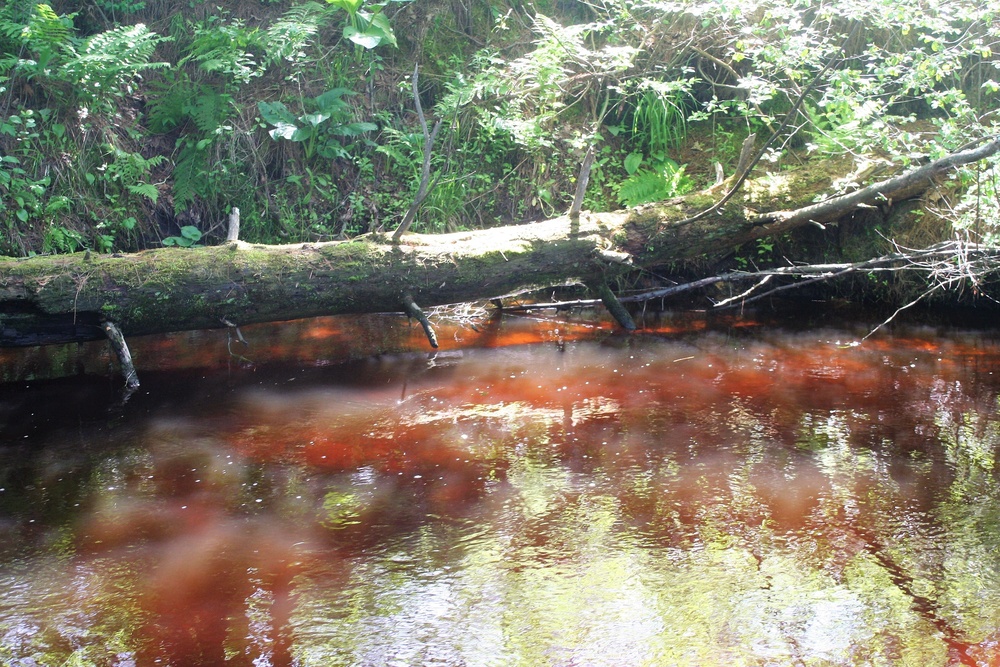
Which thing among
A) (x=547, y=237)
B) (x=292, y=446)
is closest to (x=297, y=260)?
(x=292, y=446)

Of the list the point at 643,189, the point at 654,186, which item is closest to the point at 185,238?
the point at 643,189

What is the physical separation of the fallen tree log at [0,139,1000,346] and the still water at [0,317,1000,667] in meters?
0.58

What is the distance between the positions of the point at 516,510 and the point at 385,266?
2.49 metres

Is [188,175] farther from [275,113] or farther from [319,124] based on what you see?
[319,124]

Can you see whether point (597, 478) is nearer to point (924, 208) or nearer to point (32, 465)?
point (32, 465)

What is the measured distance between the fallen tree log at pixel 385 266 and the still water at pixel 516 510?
0.58m

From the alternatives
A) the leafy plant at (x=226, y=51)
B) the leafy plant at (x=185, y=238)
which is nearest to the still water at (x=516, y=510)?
the leafy plant at (x=185, y=238)

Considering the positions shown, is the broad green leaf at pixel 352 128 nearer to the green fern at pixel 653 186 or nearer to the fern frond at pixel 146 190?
the fern frond at pixel 146 190

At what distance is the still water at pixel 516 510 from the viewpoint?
2.85 m

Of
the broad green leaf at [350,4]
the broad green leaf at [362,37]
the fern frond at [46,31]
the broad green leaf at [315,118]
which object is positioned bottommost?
the broad green leaf at [315,118]

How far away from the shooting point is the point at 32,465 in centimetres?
434

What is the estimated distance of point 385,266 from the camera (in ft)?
18.4

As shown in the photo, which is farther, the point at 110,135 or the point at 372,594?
the point at 110,135

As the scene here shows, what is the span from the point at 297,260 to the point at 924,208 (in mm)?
5294
